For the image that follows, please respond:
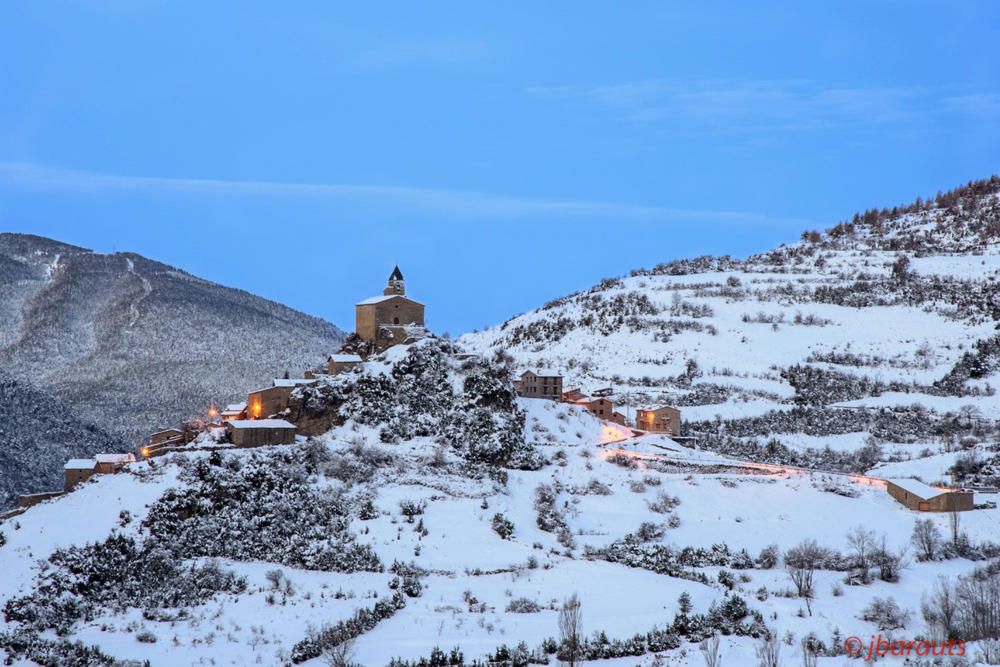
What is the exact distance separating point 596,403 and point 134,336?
6428 cm

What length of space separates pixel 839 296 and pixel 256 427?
82.0 m

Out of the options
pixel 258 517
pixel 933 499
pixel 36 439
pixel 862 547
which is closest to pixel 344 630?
pixel 258 517

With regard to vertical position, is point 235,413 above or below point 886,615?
above

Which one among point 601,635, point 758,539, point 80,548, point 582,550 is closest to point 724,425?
point 758,539

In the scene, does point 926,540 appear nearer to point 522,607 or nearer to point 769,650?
point 769,650

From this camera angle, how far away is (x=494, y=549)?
160 feet

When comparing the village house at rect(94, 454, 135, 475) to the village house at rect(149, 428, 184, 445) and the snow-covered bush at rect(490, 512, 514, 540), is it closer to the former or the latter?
the village house at rect(149, 428, 184, 445)

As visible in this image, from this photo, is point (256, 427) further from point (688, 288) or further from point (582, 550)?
point (688, 288)

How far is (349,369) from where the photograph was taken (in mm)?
63625

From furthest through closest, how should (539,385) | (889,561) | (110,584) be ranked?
(539,385), (889,561), (110,584)

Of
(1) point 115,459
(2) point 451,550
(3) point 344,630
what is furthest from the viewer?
(1) point 115,459

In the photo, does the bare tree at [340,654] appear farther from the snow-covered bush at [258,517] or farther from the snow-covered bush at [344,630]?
the snow-covered bush at [258,517]

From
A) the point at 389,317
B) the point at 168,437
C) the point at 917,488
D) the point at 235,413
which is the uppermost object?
the point at 389,317

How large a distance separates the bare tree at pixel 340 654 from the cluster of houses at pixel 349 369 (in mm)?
20115
